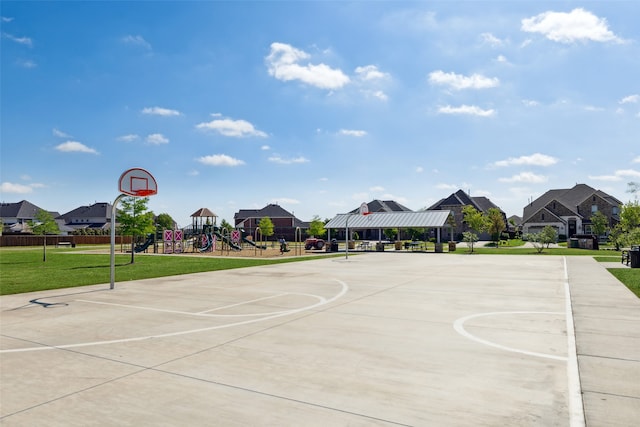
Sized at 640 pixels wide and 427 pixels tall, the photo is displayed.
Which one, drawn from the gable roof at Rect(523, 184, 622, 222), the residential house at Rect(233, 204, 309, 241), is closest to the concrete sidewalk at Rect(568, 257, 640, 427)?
the gable roof at Rect(523, 184, 622, 222)

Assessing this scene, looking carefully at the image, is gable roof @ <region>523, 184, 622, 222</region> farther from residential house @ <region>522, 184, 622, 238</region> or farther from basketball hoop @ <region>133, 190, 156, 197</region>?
basketball hoop @ <region>133, 190, 156, 197</region>

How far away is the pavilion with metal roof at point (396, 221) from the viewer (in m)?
43.2

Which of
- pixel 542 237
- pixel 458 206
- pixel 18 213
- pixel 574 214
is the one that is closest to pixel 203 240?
pixel 542 237

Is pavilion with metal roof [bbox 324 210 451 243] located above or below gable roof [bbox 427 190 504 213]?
below

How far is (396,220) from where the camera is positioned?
46.1 metres

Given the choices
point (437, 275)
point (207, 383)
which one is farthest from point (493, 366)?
point (437, 275)

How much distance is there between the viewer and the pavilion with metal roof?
4322 cm

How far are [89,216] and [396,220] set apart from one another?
10231 centimetres

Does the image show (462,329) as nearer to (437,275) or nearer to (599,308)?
(599,308)

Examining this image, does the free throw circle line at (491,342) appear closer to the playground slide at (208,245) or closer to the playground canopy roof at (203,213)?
the playground slide at (208,245)

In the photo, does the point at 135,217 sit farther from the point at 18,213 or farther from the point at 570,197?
the point at 18,213

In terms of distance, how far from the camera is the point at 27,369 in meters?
5.97

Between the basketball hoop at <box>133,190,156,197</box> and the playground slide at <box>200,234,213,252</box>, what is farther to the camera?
the playground slide at <box>200,234,213,252</box>

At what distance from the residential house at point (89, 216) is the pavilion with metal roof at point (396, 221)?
90.0 m
